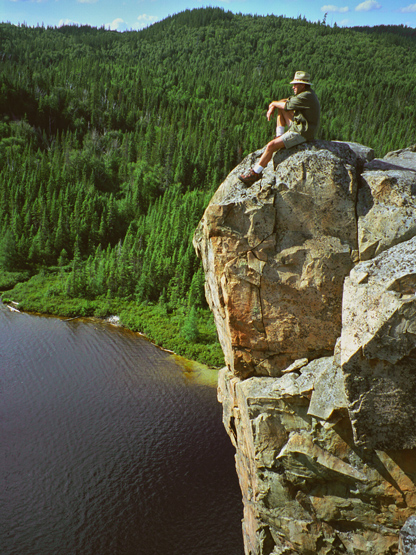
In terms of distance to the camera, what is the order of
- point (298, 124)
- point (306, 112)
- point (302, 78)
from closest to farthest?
point (306, 112), point (298, 124), point (302, 78)

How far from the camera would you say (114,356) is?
1881 inches

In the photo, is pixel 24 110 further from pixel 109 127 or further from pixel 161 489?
pixel 161 489

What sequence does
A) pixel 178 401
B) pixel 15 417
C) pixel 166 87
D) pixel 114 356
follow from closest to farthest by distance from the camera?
pixel 15 417
pixel 178 401
pixel 114 356
pixel 166 87

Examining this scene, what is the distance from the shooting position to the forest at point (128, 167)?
2574 inches

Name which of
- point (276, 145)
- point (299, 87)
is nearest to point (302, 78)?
point (299, 87)

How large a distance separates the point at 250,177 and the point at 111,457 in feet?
84.5

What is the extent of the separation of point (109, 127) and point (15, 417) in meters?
134

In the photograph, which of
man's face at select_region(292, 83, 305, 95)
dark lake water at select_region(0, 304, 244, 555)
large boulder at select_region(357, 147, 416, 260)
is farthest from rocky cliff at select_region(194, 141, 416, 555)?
dark lake water at select_region(0, 304, 244, 555)

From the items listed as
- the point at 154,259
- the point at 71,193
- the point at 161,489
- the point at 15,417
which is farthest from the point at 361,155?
Result: the point at 71,193

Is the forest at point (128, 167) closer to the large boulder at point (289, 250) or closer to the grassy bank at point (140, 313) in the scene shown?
the grassy bank at point (140, 313)

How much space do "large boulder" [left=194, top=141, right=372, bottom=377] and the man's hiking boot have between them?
233 mm

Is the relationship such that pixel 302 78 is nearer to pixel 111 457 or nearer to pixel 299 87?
pixel 299 87

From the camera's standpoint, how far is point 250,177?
45.2 ft

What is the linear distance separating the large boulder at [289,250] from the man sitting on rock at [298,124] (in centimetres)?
29
